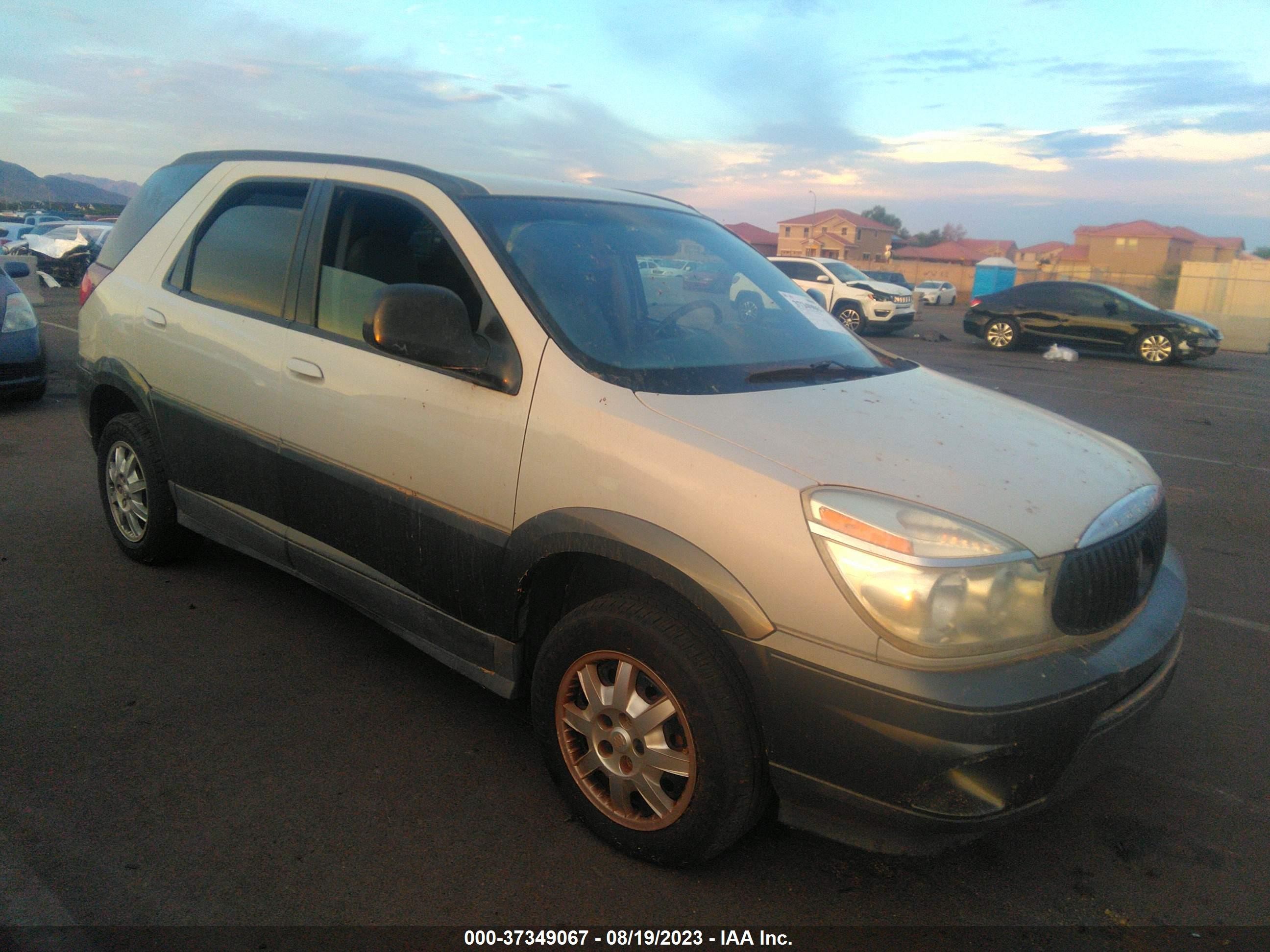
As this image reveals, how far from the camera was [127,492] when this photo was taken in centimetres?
442

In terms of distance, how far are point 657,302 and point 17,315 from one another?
697 cm

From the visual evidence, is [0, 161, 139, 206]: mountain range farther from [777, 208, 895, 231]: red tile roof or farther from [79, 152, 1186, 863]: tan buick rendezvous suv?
[79, 152, 1186, 863]: tan buick rendezvous suv

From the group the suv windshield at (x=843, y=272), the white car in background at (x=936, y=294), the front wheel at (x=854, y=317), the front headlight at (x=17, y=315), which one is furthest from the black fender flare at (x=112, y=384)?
the white car in background at (x=936, y=294)

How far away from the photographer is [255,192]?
151 inches

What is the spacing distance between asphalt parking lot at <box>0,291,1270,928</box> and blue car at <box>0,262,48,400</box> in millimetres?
4256

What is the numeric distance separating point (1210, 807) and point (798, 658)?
1770mm

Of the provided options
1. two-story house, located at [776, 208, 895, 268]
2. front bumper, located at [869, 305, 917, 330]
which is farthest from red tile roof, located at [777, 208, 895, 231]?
front bumper, located at [869, 305, 917, 330]

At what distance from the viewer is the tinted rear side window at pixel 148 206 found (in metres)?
4.29

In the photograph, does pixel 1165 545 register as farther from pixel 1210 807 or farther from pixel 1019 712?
pixel 1019 712

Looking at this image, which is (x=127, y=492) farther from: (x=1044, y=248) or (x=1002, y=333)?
(x=1044, y=248)

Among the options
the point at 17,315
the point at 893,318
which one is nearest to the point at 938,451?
the point at 17,315

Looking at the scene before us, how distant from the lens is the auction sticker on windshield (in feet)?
11.7

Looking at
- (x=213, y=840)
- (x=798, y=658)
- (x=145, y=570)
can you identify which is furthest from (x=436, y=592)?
(x=145, y=570)

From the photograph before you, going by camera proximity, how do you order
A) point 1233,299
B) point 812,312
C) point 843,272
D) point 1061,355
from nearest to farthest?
1. point 812,312
2. point 1061,355
3. point 843,272
4. point 1233,299
